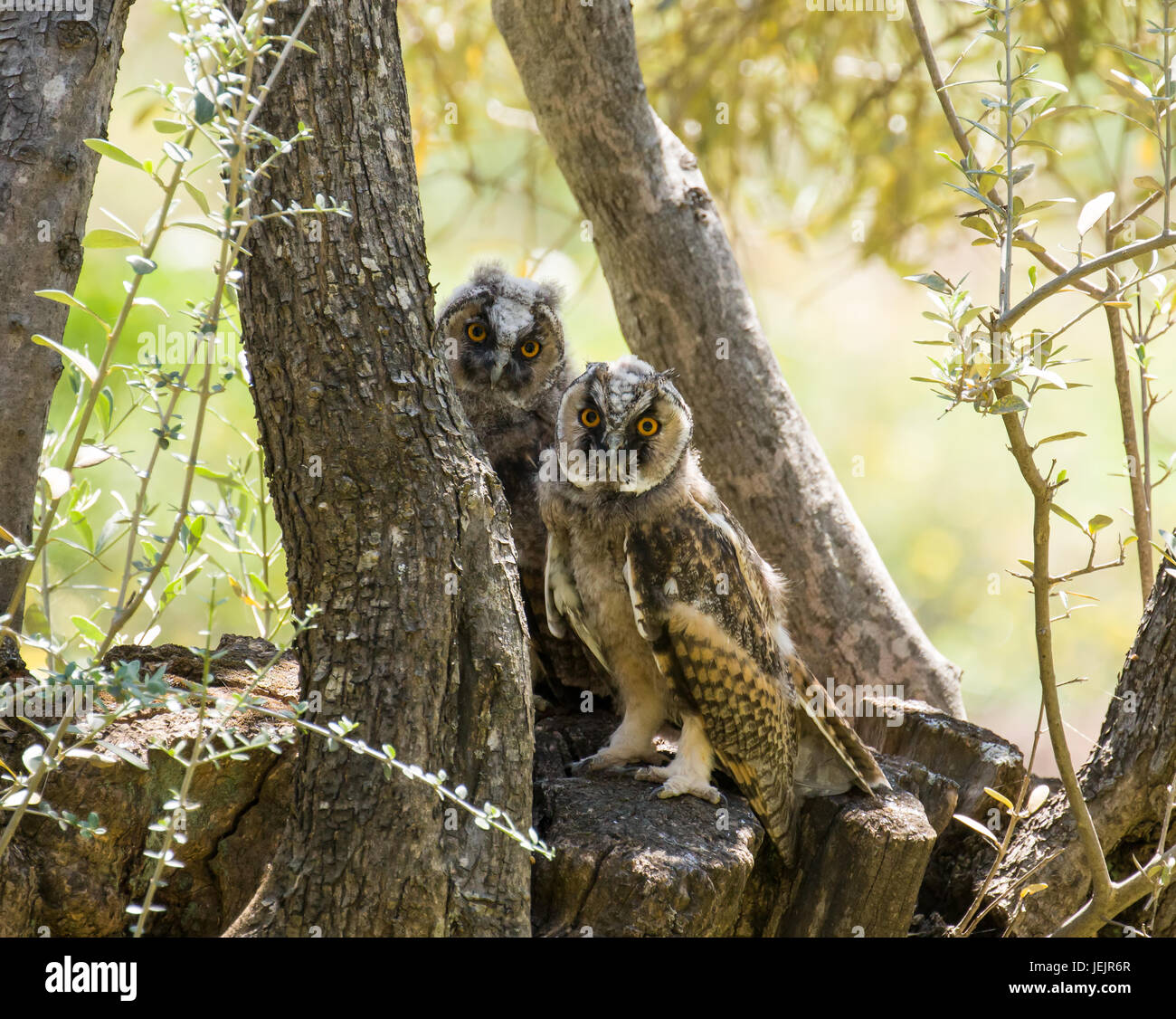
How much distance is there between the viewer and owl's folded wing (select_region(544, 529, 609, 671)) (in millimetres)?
2996

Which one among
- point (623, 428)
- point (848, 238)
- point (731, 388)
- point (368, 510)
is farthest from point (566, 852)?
point (848, 238)

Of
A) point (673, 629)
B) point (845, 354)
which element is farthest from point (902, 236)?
point (673, 629)

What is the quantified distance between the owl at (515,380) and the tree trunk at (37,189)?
111cm

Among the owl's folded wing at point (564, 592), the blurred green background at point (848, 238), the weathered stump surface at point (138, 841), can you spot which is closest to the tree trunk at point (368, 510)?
the weathered stump surface at point (138, 841)

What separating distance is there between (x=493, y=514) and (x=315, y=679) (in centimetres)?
45

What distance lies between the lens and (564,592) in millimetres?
3016

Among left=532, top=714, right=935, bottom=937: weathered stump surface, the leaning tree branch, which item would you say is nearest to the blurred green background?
the leaning tree branch

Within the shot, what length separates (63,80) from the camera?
246 cm

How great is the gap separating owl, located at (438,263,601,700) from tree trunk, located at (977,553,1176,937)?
154 centimetres

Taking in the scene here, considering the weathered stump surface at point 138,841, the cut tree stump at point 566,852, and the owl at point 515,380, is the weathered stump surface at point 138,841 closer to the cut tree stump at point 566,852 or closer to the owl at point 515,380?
the cut tree stump at point 566,852

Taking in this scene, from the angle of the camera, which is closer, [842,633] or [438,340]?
[438,340]

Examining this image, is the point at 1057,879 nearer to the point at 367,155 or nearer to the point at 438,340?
the point at 438,340

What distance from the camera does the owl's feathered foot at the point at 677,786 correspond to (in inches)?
104

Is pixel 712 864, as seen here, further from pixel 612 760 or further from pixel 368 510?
pixel 368 510
